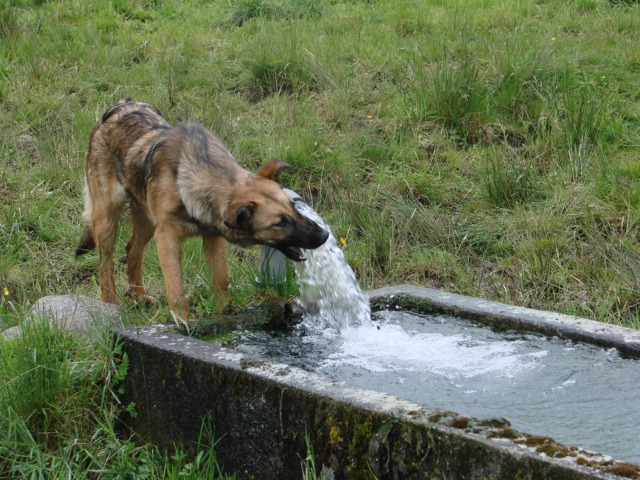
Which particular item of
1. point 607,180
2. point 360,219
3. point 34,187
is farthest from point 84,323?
point 607,180

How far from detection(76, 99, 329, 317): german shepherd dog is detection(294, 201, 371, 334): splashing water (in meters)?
0.17

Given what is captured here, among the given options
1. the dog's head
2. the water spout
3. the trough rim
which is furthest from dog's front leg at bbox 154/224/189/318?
the trough rim

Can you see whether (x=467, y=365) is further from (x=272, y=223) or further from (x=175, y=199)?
(x=175, y=199)

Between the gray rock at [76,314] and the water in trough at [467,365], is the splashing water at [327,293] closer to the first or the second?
the water in trough at [467,365]

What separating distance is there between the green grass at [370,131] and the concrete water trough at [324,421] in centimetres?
29

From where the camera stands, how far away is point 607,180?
279 inches

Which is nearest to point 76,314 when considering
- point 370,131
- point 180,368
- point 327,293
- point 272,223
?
point 272,223

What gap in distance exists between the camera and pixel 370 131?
874cm

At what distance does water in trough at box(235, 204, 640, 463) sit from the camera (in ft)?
9.80

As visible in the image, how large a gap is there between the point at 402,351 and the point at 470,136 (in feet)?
16.8

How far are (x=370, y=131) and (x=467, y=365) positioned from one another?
212 inches

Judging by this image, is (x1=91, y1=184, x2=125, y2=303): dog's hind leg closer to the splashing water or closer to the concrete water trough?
the splashing water

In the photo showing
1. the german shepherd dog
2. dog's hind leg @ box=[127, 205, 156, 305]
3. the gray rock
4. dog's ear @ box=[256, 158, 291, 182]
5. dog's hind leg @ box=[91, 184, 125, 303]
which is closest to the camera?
the gray rock

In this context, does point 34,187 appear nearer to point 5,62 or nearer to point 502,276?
point 5,62
